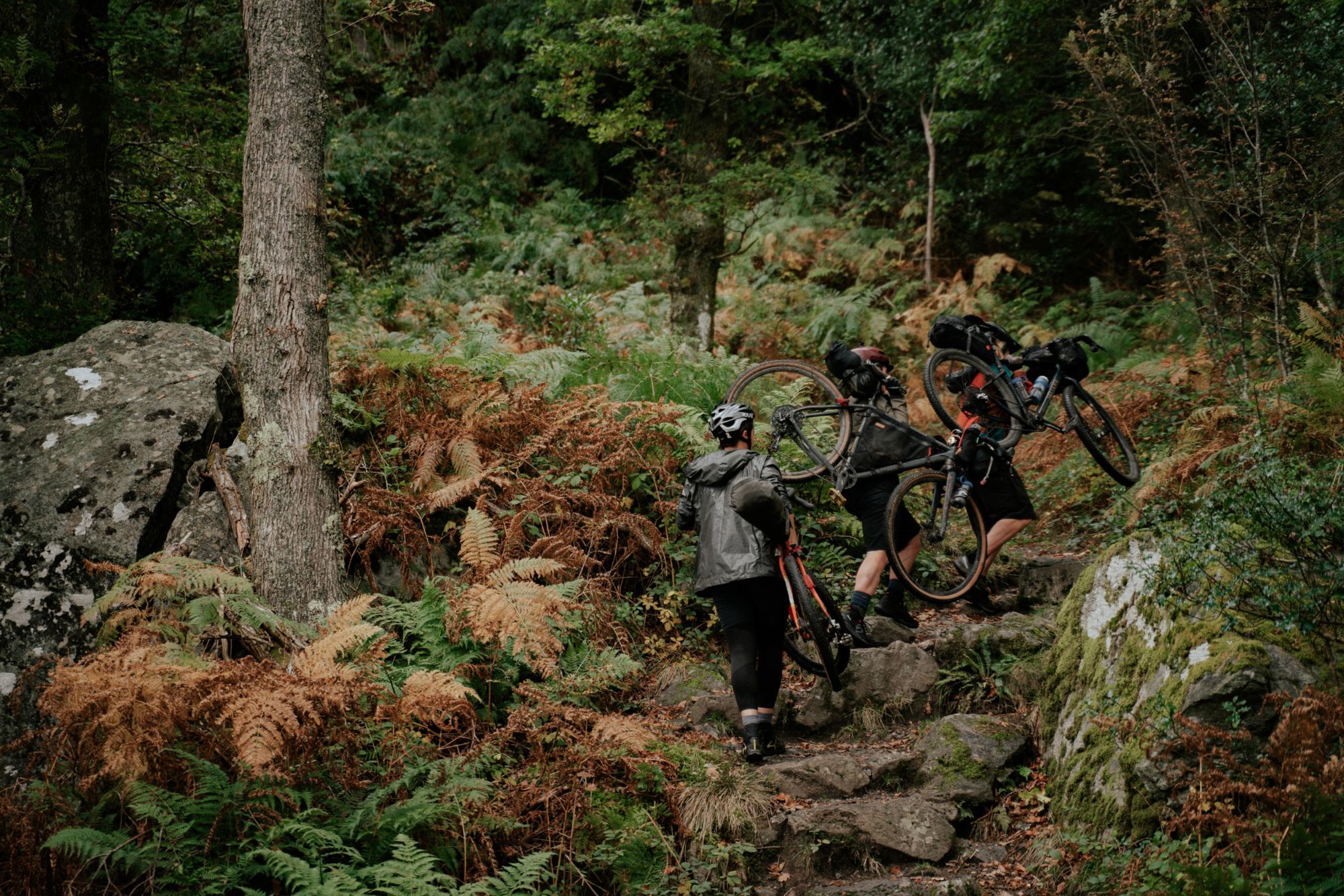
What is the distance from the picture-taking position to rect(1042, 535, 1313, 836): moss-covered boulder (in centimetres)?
414

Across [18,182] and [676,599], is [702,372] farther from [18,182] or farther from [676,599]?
[18,182]

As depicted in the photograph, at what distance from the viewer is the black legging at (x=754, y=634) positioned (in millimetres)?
5758

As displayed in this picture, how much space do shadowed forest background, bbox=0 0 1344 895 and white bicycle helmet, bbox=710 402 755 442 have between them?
4.79ft

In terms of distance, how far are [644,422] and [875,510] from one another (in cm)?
225

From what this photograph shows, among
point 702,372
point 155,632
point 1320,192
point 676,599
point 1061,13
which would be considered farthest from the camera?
point 1061,13

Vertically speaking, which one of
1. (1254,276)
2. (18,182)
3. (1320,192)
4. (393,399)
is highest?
(18,182)

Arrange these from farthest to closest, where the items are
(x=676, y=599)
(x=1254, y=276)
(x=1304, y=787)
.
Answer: (x=1254, y=276)
(x=676, y=599)
(x=1304, y=787)

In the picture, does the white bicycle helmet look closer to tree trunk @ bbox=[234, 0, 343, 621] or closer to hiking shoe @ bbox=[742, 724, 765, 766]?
hiking shoe @ bbox=[742, 724, 765, 766]

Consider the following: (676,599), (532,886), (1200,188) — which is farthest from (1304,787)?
(1200,188)

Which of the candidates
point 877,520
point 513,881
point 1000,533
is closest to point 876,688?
point 877,520

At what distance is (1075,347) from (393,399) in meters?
5.86

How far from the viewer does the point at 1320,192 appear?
316 inches

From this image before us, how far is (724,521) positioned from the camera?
593cm

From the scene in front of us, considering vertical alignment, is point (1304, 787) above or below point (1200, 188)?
below
